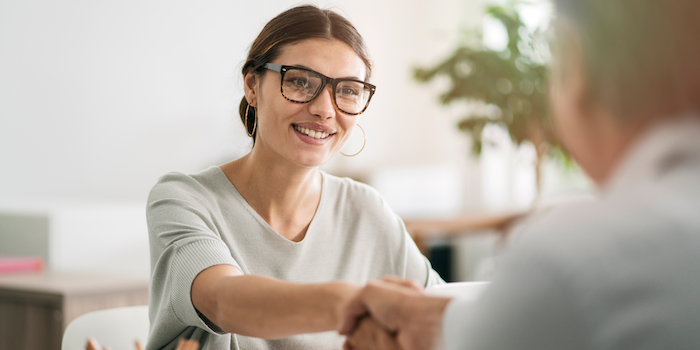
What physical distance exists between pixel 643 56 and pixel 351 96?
1.00 m

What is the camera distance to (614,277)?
15.8 inches

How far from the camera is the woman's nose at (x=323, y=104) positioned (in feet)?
4.45

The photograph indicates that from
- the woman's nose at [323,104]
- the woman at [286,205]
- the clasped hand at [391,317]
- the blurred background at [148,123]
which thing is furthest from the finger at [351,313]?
the blurred background at [148,123]

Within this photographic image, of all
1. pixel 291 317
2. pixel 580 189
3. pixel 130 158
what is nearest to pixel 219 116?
pixel 130 158


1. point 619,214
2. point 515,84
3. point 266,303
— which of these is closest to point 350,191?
point 266,303

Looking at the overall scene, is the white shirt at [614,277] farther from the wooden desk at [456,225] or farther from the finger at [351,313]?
the wooden desk at [456,225]

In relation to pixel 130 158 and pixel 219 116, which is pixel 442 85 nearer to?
pixel 219 116

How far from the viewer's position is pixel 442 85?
573 cm

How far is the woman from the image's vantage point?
1.17m

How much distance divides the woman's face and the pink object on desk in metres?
1.50

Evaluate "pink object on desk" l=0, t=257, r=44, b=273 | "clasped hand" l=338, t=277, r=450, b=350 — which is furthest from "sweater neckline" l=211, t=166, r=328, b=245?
"pink object on desk" l=0, t=257, r=44, b=273

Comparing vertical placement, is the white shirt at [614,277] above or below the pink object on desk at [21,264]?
above

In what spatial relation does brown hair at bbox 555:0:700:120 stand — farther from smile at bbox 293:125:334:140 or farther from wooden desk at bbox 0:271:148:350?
wooden desk at bbox 0:271:148:350

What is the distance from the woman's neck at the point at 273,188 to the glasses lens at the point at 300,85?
0.49 ft
